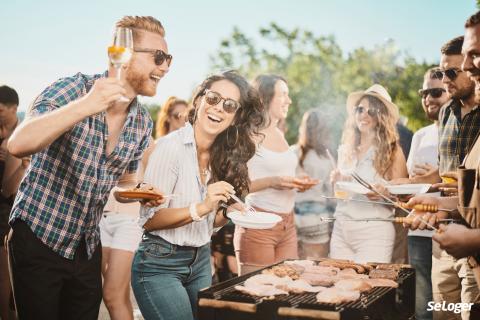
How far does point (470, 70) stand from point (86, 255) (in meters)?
2.33

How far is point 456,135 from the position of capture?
4.15 meters

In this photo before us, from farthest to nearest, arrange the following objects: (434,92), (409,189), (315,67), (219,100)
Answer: (315,67), (434,92), (409,189), (219,100)

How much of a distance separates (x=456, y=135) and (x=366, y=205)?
1018 millimetres

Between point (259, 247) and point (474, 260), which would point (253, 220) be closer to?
point (474, 260)

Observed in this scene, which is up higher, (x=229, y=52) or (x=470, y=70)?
(x=229, y=52)

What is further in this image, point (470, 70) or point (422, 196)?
point (422, 196)

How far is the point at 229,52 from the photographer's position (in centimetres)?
3128

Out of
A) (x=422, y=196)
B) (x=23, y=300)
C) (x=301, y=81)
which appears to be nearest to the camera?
(x=23, y=300)

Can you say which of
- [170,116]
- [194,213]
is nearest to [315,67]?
[170,116]

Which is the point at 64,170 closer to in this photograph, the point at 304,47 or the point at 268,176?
the point at 268,176

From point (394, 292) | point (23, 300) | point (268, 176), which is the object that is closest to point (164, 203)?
point (23, 300)

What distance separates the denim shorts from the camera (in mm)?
5684

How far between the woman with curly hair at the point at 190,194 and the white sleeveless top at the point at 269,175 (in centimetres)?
105

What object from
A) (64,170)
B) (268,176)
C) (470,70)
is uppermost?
(470,70)
